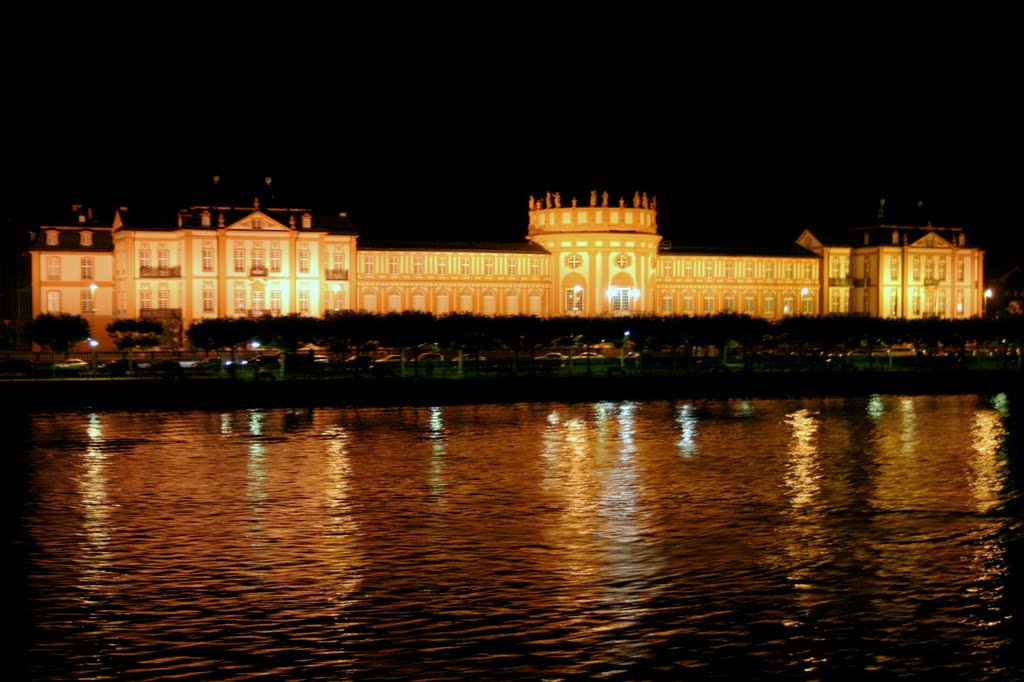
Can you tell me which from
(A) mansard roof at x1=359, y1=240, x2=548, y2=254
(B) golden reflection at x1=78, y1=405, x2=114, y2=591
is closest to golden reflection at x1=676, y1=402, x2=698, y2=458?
(B) golden reflection at x1=78, y1=405, x2=114, y2=591

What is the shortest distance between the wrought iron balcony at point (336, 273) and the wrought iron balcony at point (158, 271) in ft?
27.8

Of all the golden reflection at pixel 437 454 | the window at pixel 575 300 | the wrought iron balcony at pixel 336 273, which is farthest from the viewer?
the window at pixel 575 300

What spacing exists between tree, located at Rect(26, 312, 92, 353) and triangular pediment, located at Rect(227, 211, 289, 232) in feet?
58.7

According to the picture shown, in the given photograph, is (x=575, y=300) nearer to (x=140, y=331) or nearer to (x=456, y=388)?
(x=140, y=331)

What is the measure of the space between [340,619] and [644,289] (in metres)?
71.7

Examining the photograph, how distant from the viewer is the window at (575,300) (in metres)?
82.1

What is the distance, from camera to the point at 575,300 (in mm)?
82312

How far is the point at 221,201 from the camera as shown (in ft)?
237

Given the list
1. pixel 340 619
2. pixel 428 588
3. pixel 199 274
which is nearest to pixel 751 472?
pixel 428 588

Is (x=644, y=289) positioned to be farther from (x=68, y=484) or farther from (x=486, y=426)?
(x=68, y=484)

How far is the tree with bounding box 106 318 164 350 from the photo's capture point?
57406 millimetres

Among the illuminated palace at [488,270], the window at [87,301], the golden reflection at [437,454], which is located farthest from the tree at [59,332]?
the golden reflection at [437,454]

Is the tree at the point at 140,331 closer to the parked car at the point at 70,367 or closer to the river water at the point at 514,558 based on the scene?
the parked car at the point at 70,367

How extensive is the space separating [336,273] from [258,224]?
5718mm
